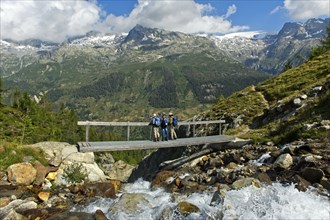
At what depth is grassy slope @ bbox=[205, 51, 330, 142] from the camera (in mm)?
24562

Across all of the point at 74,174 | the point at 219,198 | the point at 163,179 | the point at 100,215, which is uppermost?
the point at 219,198

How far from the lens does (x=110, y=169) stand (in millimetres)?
112250

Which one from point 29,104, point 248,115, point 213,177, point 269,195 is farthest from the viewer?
point 29,104

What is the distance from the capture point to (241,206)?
42.2 feet

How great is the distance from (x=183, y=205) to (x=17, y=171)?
1083 cm

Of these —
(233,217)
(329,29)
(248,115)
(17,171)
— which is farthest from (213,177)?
(329,29)

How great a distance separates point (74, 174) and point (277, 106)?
2158 cm

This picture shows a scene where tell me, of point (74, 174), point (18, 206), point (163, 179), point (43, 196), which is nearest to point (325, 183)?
point (163, 179)

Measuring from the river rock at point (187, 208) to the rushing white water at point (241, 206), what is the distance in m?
0.18

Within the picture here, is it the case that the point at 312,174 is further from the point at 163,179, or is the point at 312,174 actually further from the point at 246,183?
the point at 163,179

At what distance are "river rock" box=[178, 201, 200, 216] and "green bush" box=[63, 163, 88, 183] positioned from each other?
892 centimetres

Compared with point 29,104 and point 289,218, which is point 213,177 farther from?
point 29,104

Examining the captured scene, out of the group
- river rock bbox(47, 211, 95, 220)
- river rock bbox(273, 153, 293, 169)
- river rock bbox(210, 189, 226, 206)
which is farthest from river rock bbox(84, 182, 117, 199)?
river rock bbox(273, 153, 293, 169)

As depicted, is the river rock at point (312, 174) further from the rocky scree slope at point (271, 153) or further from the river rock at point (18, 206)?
the river rock at point (18, 206)
